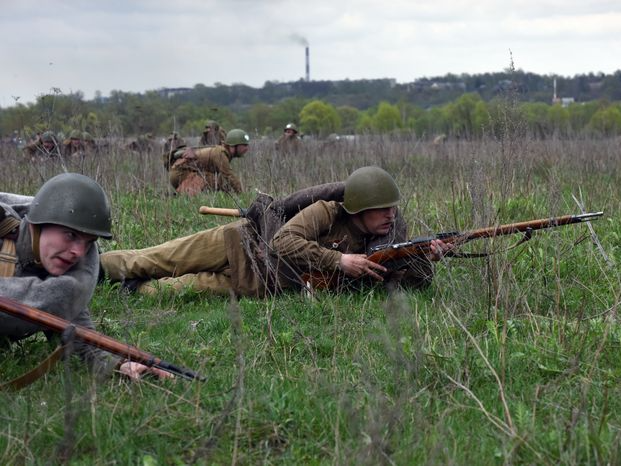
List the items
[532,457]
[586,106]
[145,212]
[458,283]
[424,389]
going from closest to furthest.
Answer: [532,457], [424,389], [458,283], [145,212], [586,106]

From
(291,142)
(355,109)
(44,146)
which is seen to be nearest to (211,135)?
(291,142)

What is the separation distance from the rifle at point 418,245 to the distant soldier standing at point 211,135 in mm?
9705

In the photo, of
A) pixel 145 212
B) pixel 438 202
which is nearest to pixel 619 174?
pixel 438 202

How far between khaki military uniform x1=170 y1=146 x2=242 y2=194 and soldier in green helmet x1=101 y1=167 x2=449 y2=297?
5651 mm

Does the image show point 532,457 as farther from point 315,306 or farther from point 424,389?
point 315,306

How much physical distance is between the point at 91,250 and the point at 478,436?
2077 millimetres

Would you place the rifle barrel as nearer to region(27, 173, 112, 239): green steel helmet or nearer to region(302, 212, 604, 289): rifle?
region(302, 212, 604, 289): rifle

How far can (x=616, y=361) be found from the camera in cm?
411

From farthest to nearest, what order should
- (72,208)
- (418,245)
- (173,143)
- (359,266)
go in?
1. (173,143)
2. (359,266)
3. (418,245)
4. (72,208)

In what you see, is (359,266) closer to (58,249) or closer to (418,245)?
(418,245)

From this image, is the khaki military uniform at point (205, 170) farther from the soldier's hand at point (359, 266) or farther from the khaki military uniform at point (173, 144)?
the soldier's hand at point (359, 266)

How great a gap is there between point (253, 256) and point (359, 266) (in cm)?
70

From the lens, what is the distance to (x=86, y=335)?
370 cm

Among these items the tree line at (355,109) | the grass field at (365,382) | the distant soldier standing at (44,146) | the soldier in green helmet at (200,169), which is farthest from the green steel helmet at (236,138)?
the grass field at (365,382)
